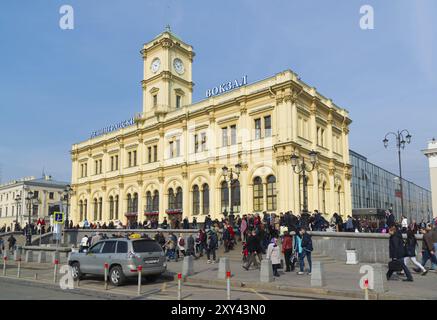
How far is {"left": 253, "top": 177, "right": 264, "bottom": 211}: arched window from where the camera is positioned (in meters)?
37.0

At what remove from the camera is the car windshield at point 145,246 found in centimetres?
1538

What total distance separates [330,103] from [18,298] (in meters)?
36.6

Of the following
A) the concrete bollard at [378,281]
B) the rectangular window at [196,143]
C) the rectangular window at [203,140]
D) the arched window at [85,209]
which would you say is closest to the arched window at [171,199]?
the rectangular window at [196,143]

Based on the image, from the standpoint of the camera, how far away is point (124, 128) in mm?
52375

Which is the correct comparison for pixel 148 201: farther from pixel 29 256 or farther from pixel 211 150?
pixel 29 256

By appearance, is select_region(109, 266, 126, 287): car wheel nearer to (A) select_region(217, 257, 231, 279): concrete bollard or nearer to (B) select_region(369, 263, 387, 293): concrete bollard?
(A) select_region(217, 257, 231, 279): concrete bollard

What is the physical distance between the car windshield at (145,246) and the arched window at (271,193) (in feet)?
69.0

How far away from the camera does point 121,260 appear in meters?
15.2

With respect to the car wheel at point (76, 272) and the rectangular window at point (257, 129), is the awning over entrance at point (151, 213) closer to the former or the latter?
the rectangular window at point (257, 129)

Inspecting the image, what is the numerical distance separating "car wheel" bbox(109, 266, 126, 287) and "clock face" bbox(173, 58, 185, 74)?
39934mm

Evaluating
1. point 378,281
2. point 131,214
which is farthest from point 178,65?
point 378,281

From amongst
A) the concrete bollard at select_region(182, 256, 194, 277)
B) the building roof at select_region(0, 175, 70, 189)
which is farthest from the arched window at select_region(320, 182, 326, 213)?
the building roof at select_region(0, 175, 70, 189)
